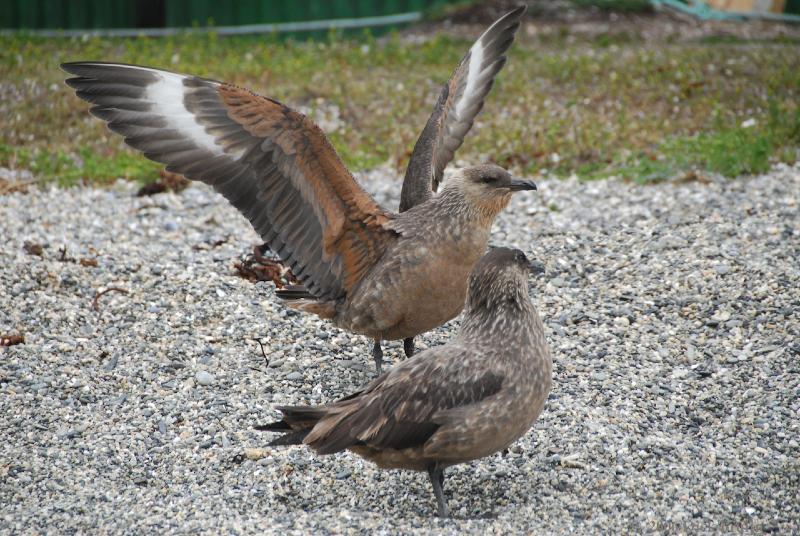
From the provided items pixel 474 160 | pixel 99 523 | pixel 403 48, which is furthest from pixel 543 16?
pixel 99 523

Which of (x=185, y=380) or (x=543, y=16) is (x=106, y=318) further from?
(x=543, y=16)

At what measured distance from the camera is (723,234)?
7.43 m

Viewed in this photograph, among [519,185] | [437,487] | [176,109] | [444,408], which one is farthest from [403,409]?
[176,109]

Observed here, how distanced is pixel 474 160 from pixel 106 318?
408 cm

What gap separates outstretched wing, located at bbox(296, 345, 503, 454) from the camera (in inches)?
173

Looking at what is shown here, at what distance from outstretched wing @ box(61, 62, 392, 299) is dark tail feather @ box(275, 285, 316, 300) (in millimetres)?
376

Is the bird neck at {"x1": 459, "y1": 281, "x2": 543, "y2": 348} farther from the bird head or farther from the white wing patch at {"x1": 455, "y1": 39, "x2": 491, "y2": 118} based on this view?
the white wing patch at {"x1": 455, "y1": 39, "x2": 491, "y2": 118}

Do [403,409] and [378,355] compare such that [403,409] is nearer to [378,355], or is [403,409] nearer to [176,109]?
[378,355]

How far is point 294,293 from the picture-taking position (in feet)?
20.3

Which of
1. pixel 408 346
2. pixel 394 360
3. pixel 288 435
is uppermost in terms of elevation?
pixel 288 435

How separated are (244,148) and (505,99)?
600 centimetres

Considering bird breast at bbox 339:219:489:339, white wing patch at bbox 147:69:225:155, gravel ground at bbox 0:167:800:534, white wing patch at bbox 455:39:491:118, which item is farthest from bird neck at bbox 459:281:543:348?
white wing patch at bbox 455:39:491:118

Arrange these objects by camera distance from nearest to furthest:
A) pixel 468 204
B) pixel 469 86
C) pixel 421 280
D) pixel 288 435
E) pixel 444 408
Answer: pixel 444 408
pixel 288 435
pixel 421 280
pixel 468 204
pixel 469 86

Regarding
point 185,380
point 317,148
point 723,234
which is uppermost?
point 317,148
